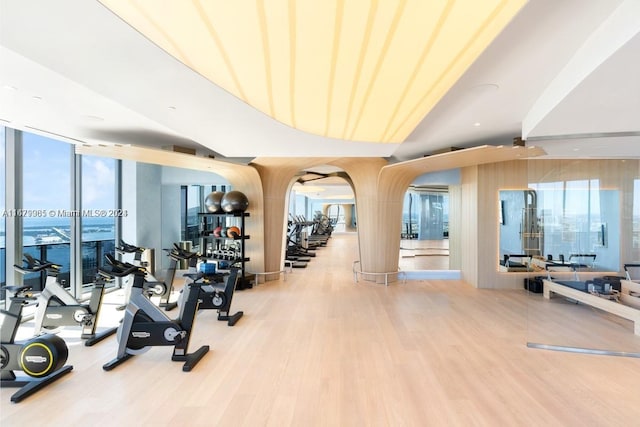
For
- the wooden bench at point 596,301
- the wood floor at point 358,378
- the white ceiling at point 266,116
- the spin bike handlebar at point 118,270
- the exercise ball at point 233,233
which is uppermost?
the white ceiling at point 266,116

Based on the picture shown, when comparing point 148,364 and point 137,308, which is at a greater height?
point 137,308

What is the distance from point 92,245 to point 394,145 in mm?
6416

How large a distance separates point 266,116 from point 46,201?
4.60m

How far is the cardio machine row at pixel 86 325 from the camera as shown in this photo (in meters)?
3.04

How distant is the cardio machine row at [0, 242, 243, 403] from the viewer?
304 centimetres

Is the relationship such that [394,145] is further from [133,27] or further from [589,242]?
[133,27]

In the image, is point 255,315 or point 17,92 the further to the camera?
point 255,315

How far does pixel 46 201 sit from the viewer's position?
568 cm

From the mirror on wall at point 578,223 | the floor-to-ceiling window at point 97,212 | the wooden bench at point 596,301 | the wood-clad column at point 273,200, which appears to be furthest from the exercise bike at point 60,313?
the wooden bench at point 596,301

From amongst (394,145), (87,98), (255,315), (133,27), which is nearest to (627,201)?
(394,145)

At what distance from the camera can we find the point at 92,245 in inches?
266

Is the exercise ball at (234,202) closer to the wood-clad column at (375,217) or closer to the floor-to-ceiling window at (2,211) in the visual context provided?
the wood-clad column at (375,217)

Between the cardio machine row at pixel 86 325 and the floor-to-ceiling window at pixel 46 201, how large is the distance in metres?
1.02

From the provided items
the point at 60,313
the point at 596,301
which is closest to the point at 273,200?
the point at 60,313
